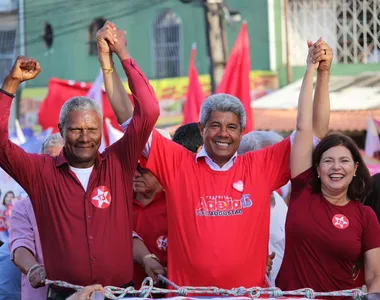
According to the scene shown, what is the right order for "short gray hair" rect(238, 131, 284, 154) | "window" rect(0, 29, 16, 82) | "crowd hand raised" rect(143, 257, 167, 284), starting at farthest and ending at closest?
"window" rect(0, 29, 16, 82)
"short gray hair" rect(238, 131, 284, 154)
"crowd hand raised" rect(143, 257, 167, 284)

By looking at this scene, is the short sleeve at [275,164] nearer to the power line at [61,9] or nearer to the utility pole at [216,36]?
the utility pole at [216,36]

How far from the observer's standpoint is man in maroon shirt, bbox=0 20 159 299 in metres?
4.36

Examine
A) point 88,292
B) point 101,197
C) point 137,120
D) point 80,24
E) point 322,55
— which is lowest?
point 88,292

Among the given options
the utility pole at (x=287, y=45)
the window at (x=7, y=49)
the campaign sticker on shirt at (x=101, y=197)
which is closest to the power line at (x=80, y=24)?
the window at (x=7, y=49)

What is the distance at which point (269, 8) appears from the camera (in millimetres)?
18547

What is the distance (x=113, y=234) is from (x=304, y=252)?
3.28 ft

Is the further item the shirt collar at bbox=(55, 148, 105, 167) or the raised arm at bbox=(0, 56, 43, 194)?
the shirt collar at bbox=(55, 148, 105, 167)

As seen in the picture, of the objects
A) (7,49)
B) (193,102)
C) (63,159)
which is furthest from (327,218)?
(7,49)

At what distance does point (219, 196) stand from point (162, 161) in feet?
1.23

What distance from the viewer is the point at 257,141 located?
18.7 ft

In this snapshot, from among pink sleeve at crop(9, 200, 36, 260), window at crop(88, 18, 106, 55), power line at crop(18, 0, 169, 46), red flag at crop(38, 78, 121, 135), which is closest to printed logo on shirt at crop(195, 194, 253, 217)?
pink sleeve at crop(9, 200, 36, 260)

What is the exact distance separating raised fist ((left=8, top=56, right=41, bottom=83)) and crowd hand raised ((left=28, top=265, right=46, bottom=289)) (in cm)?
100

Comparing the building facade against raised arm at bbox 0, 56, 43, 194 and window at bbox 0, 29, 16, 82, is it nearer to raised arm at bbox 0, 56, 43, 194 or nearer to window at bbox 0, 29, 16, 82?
window at bbox 0, 29, 16, 82

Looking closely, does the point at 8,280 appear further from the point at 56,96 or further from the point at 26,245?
the point at 56,96
